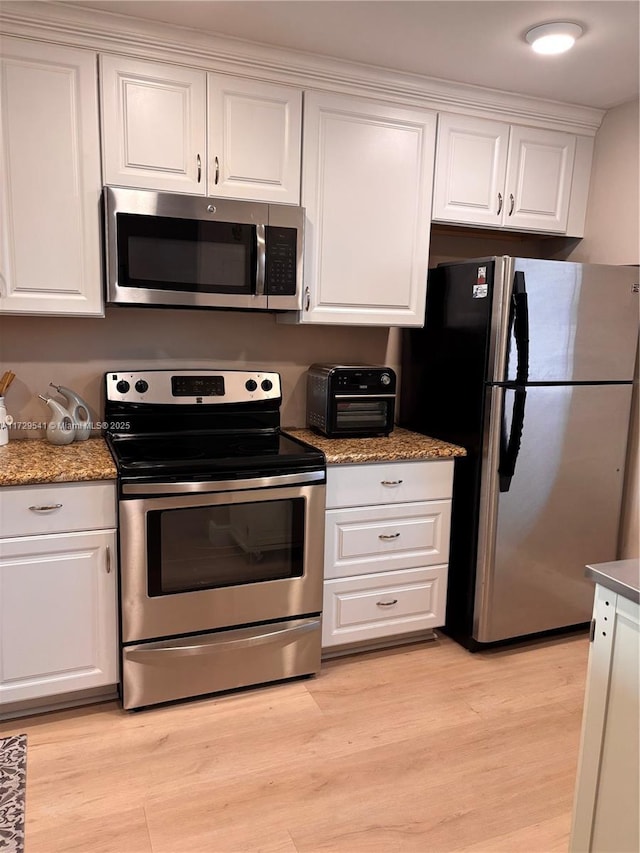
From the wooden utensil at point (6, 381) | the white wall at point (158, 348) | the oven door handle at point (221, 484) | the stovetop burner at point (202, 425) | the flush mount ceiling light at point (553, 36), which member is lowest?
the oven door handle at point (221, 484)

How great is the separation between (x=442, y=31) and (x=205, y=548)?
198 cm

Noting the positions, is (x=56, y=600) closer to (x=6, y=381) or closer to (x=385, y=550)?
(x=6, y=381)

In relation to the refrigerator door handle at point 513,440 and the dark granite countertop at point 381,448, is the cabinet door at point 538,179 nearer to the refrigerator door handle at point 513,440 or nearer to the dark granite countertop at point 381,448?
the refrigerator door handle at point 513,440

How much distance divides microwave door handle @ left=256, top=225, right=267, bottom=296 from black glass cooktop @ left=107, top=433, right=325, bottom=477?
2.00 ft

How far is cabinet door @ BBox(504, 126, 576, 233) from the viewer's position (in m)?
2.85

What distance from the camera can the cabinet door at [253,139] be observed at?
236cm

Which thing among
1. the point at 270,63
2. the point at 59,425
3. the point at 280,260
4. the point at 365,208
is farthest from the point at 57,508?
the point at 270,63

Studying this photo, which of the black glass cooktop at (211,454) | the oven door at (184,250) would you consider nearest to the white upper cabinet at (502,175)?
the oven door at (184,250)

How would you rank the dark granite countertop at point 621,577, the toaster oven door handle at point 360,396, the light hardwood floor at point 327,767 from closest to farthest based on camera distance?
the dark granite countertop at point 621,577 < the light hardwood floor at point 327,767 < the toaster oven door handle at point 360,396

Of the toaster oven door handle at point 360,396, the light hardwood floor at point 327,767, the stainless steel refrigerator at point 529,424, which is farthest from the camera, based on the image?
the toaster oven door handle at point 360,396

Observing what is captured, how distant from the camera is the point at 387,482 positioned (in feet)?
8.38

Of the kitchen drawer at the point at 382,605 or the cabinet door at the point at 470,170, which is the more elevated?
the cabinet door at the point at 470,170

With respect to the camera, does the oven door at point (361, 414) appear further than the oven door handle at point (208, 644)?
Yes

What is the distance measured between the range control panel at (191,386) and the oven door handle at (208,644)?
3.05ft
